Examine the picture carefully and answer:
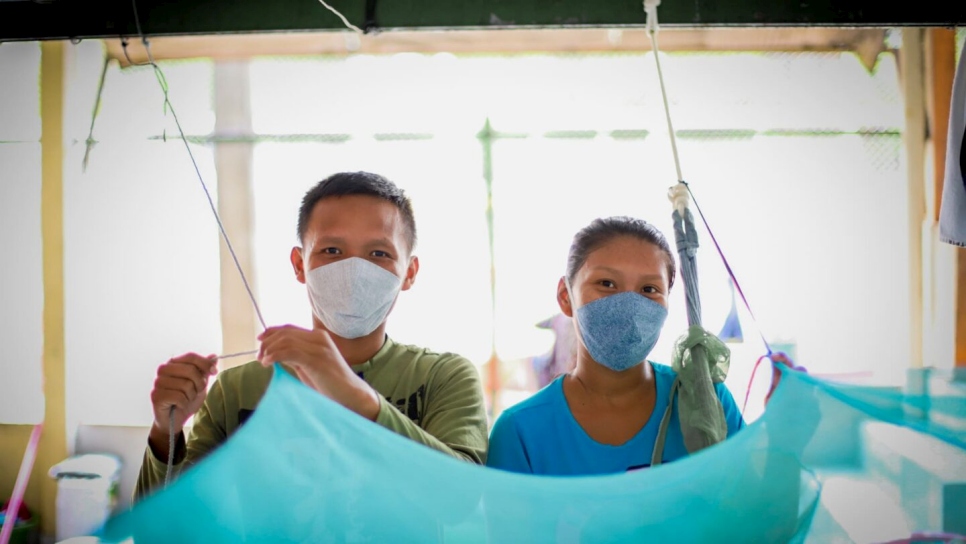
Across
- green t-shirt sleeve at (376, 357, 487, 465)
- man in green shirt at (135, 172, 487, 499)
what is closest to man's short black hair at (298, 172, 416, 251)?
man in green shirt at (135, 172, 487, 499)

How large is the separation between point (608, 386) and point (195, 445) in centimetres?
78

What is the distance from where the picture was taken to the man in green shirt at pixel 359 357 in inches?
41.1

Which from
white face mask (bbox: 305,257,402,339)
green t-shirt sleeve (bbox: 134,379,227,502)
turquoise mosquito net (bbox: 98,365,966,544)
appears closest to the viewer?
turquoise mosquito net (bbox: 98,365,966,544)

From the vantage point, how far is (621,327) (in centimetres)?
123

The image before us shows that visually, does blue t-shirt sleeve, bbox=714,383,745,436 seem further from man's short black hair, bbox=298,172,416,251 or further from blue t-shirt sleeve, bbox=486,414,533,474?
man's short black hair, bbox=298,172,416,251

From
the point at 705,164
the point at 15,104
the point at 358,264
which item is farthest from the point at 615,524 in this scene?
the point at 15,104

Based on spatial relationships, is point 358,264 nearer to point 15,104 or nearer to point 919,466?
point 919,466

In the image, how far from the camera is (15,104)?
116 inches

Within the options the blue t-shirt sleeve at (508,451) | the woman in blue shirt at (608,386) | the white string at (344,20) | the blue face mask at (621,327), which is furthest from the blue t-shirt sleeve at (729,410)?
the white string at (344,20)

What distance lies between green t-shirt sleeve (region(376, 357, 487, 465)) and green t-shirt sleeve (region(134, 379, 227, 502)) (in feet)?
1.12

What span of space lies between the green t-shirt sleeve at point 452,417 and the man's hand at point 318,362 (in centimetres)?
4

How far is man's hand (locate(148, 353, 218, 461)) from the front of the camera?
96 centimetres

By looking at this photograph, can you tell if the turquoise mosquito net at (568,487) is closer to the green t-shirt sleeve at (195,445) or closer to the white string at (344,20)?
the green t-shirt sleeve at (195,445)

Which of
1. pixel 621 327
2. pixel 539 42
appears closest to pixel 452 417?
pixel 621 327
